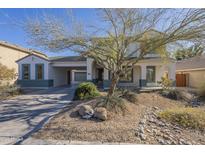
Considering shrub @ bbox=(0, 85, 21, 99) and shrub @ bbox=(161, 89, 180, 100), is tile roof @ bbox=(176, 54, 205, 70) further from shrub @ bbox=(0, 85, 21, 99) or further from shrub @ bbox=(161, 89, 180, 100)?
shrub @ bbox=(0, 85, 21, 99)

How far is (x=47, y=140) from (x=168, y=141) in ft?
11.6

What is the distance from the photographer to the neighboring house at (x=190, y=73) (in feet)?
89.7

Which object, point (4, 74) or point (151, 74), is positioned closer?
point (4, 74)

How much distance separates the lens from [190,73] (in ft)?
97.8

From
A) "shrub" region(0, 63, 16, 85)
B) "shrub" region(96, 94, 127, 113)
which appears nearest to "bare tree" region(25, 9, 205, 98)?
"shrub" region(96, 94, 127, 113)

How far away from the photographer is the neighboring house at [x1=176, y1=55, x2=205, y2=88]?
89.7ft

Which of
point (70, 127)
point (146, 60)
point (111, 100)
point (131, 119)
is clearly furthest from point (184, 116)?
point (146, 60)

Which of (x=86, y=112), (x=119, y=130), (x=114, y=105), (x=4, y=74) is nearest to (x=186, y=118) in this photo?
(x=114, y=105)

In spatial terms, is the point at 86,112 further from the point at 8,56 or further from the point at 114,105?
the point at 8,56

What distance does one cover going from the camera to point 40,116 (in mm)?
9570

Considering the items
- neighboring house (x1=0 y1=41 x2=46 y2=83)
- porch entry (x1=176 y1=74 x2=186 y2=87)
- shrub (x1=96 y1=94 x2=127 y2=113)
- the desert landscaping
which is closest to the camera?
the desert landscaping

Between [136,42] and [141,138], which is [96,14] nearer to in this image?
[136,42]

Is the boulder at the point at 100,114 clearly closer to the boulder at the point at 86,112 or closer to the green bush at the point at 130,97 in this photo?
the boulder at the point at 86,112
